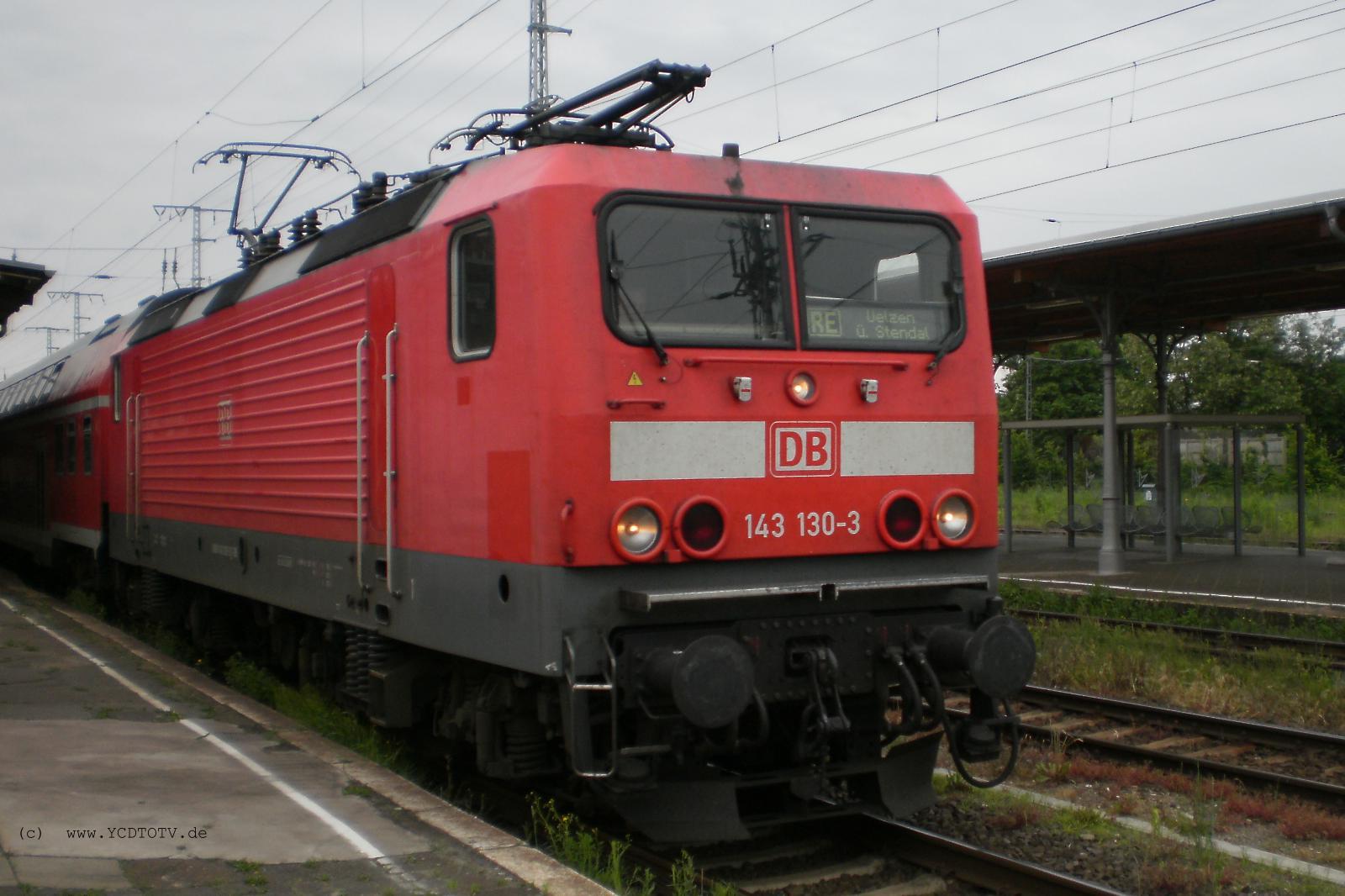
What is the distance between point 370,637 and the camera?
7.14 m

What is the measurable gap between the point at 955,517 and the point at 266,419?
4653 mm

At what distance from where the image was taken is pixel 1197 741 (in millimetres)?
8414

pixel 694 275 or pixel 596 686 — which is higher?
pixel 694 275

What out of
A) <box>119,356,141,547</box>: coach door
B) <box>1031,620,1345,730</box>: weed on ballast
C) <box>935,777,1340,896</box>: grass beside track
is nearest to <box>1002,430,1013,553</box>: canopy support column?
<box>1031,620,1345,730</box>: weed on ballast

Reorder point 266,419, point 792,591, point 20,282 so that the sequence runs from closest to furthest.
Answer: point 792,591
point 266,419
point 20,282

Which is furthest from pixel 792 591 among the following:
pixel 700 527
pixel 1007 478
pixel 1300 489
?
pixel 1300 489

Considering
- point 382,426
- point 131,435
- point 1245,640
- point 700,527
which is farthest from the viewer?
point 131,435

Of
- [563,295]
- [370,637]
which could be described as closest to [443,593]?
[370,637]

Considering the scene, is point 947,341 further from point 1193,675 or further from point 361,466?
point 1193,675

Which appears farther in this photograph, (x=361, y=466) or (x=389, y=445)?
(x=361, y=466)

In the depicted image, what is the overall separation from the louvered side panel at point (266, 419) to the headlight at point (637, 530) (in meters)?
2.07

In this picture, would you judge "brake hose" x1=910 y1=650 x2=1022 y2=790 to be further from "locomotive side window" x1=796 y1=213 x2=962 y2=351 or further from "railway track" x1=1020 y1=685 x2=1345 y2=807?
"railway track" x1=1020 y1=685 x2=1345 y2=807

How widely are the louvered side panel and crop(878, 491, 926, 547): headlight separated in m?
2.73

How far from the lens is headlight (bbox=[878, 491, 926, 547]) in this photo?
6.03 meters
